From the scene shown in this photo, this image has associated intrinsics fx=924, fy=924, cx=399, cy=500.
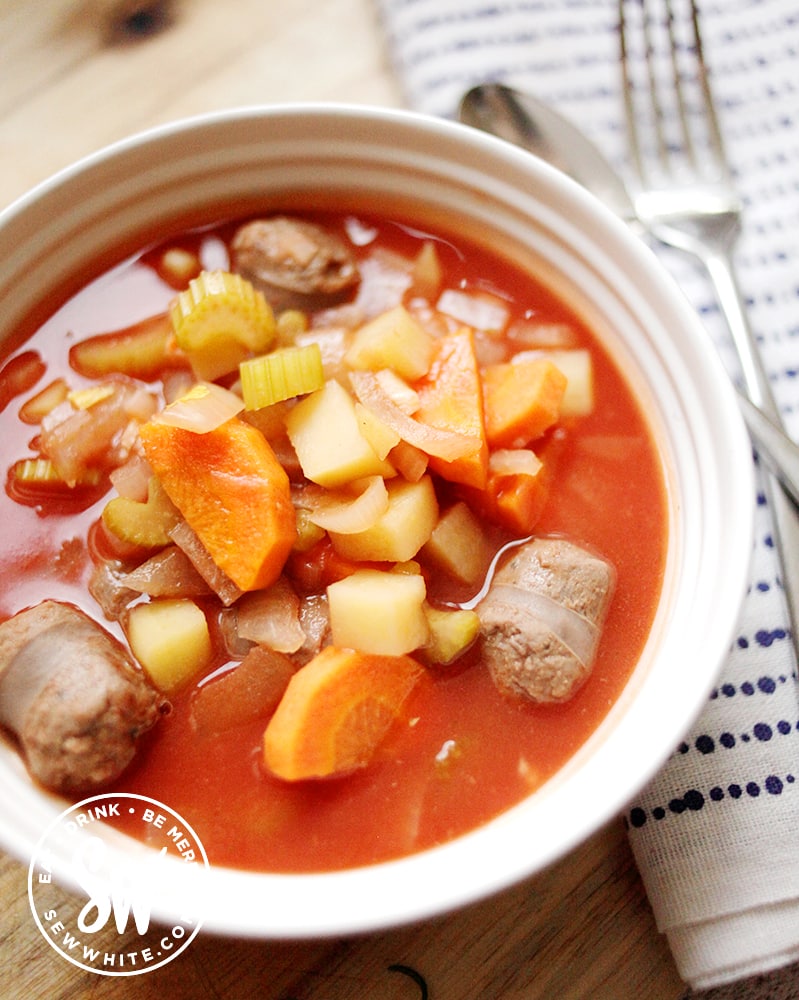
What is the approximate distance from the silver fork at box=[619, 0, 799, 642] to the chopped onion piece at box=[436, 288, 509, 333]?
0.65 meters

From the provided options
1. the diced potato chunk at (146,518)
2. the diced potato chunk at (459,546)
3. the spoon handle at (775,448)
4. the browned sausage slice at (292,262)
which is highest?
the browned sausage slice at (292,262)

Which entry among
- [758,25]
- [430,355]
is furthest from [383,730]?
[758,25]

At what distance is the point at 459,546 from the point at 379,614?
0.97ft

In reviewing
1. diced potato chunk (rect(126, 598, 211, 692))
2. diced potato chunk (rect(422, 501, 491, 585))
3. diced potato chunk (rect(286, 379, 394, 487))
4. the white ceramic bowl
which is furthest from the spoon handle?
diced potato chunk (rect(126, 598, 211, 692))

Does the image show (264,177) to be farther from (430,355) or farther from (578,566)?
(578,566)

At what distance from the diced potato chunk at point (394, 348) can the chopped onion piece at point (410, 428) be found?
0.05 m

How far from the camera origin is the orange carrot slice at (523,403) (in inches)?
90.8

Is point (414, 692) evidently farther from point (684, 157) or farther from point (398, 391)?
point (684, 157)

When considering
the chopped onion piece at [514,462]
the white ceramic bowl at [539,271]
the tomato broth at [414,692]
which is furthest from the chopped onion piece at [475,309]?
the chopped onion piece at [514,462]

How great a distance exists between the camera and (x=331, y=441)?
2.18 m

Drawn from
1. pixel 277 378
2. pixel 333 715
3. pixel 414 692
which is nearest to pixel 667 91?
pixel 277 378

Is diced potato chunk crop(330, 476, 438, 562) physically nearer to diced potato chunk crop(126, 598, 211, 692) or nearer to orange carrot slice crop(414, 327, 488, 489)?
orange carrot slice crop(414, 327, 488, 489)

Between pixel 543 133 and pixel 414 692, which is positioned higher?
pixel 543 133

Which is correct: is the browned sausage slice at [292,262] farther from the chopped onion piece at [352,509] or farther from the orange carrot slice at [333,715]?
the orange carrot slice at [333,715]
